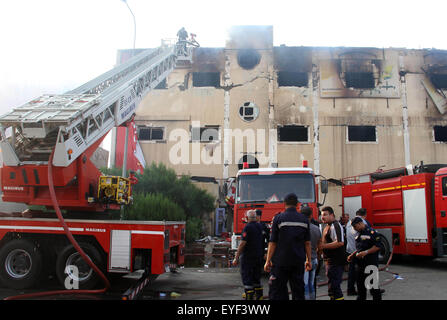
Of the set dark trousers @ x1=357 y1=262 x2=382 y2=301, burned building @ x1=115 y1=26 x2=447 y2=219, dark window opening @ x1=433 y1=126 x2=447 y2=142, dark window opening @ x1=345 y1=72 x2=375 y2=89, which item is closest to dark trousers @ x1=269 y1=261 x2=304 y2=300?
dark trousers @ x1=357 y1=262 x2=382 y2=301

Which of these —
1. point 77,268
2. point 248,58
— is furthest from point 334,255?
point 248,58

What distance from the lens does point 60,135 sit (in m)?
6.95

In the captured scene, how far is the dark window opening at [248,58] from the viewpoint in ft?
77.8

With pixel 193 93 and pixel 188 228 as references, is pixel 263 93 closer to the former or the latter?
pixel 193 93

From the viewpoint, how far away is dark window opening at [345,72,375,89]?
23156mm

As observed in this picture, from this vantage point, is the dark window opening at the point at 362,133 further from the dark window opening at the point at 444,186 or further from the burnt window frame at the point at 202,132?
the dark window opening at the point at 444,186

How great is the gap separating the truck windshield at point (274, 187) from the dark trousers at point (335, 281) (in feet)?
11.8

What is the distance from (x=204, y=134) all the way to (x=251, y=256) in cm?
1695

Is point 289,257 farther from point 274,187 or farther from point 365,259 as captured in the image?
point 274,187

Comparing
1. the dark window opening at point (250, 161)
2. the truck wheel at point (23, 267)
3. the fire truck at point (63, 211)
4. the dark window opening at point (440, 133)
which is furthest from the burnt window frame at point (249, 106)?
the truck wheel at point (23, 267)

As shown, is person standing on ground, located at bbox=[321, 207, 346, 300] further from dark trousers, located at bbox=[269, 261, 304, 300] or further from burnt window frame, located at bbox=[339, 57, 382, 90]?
burnt window frame, located at bbox=[339, 57, 382, 90]

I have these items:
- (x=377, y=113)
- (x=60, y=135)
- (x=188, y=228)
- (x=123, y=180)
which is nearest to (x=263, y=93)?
(x=377, y=113)
